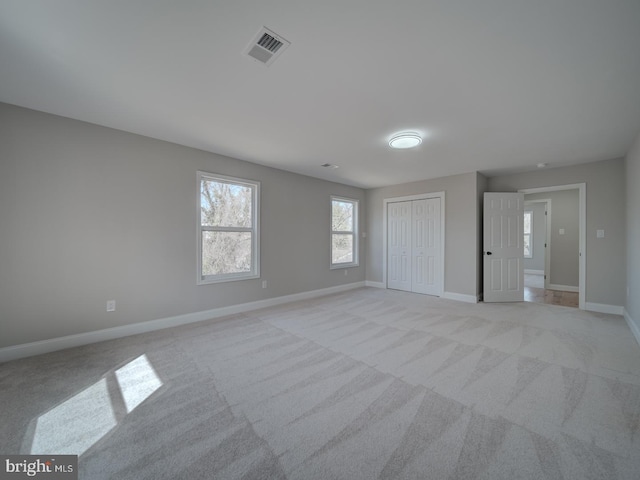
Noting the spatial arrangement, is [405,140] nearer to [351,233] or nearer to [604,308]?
[351,233]

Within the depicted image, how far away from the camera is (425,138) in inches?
124

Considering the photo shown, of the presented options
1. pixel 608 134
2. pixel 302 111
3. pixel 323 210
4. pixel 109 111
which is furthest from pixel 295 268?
pixel 608 134

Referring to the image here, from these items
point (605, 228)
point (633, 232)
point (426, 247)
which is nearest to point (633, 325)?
point (633, 232)

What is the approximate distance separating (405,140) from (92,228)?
12.4ft

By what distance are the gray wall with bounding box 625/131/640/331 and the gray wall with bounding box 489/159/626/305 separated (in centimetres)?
25

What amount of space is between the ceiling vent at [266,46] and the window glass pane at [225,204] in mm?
2352

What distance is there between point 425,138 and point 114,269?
410 centimetres

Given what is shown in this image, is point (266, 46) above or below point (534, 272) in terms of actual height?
above

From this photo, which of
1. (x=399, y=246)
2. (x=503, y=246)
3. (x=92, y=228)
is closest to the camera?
(x=92, y=228)

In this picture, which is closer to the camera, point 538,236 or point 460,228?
point 460,228

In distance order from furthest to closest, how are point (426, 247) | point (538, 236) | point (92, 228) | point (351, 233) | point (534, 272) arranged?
1. point (534, 272)
2. point (538, 236)
3. point (351, 233)
4. point (426, 247)
5. point (92, 228)

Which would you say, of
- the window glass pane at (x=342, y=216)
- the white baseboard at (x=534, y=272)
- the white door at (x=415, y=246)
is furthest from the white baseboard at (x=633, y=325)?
the window glass pane at (x=342, y=216)

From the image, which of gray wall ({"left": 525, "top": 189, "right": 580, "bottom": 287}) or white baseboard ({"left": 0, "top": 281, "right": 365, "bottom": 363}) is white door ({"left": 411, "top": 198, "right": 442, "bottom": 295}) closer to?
white baseboard ({"left": 0, "top": 281, "right": 365, "bottom": 363})

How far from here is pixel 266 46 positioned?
1.70 meters
